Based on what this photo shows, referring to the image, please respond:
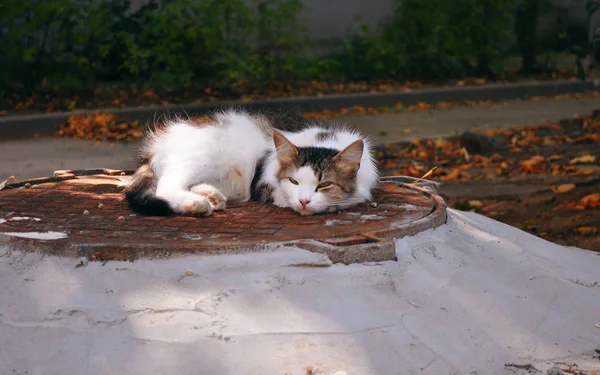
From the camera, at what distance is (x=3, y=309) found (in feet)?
10.2

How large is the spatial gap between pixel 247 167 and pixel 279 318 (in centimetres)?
143

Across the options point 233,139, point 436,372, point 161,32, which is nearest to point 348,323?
point 436,372

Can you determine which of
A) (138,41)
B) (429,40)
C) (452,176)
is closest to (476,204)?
(452,176)

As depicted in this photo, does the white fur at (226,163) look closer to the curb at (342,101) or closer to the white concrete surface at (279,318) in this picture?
the white concrete surface at (279,318)

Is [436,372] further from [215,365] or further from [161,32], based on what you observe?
[161,32]

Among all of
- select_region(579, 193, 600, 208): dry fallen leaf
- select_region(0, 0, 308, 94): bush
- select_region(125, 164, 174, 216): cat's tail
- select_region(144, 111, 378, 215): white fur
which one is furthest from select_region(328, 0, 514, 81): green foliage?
select_region(125, 164, 174, 216): cat's tail

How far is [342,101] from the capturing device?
991 cm

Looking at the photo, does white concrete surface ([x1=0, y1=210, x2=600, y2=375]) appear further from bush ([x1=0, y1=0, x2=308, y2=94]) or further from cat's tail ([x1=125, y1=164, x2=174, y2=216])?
bush ([x1=0, y1=0, x2=308, y2=94])

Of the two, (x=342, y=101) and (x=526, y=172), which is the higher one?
(x=342, y=101)

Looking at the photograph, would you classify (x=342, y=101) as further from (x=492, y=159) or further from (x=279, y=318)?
(x=279, y=318)

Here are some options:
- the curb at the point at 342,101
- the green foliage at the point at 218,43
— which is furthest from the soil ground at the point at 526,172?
the green foliage at the point at 218,43

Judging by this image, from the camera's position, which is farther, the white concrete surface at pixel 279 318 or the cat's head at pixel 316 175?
the cat's head at pixel 316 175

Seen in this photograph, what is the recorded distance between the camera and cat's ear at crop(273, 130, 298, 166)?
393 centimetres

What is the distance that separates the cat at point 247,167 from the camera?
3.88 metres
